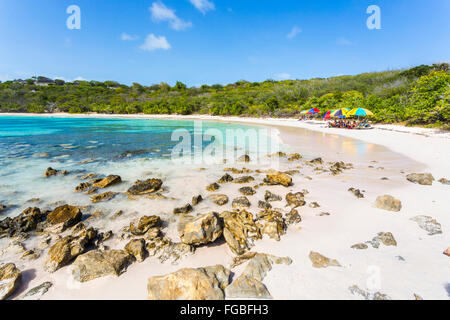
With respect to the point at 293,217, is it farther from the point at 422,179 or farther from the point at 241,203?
the point at 422,179

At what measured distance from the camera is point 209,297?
7.02 feet

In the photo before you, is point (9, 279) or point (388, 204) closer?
point (9, 279)

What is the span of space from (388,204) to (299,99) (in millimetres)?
50075

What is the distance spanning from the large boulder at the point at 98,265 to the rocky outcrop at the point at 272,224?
7.62 feet

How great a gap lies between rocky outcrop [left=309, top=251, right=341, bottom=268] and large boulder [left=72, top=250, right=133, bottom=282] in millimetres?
2753

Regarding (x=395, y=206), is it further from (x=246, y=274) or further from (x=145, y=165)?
(x=145, y=165)

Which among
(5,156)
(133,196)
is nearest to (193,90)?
(5,156)

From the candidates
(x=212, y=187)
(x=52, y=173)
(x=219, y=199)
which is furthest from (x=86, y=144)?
(x=219, y=199)

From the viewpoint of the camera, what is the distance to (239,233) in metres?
3.20

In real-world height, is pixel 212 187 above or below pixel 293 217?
above

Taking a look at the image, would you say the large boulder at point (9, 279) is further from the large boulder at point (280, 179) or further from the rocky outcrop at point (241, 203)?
the large boulder at point (280, 179)

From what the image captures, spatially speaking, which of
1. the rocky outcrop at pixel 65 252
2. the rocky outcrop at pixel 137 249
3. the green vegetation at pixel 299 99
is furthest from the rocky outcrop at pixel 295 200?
the green vegetation at pixel 299 99

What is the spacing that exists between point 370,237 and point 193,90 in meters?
82.0

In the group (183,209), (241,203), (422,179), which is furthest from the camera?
(422,179)
